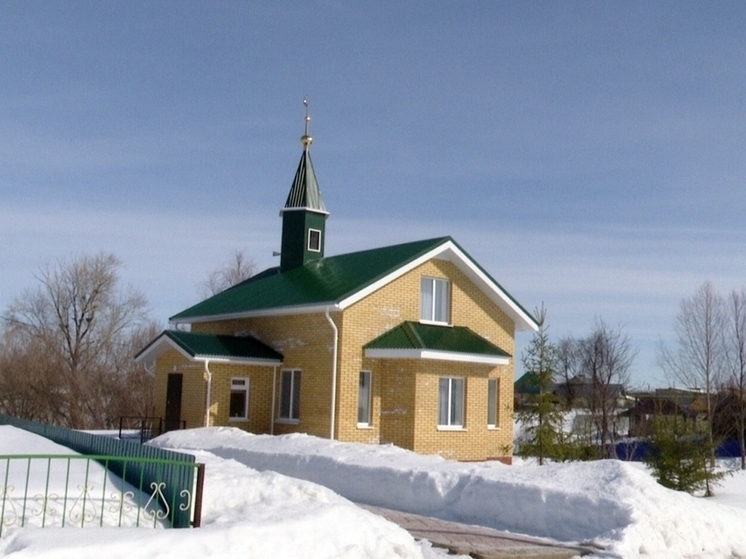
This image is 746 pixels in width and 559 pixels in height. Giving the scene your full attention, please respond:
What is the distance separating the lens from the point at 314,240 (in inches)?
1040

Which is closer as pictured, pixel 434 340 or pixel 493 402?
pixel 434 340

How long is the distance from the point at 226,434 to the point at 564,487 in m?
9.68

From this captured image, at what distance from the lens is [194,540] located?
733 centimetres

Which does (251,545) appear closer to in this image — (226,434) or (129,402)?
(226,434)

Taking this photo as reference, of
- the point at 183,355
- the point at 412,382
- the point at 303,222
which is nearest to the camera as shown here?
the point at 412,382

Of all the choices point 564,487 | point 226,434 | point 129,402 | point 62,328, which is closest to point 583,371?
point 129,402

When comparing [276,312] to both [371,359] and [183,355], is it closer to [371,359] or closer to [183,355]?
[183,355]

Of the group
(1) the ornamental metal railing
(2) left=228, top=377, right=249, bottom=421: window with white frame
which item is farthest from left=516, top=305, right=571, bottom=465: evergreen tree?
(1) the ornamental metal railing

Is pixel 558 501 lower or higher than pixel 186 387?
lower

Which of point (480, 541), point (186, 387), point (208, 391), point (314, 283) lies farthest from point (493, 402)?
point (480, 541)

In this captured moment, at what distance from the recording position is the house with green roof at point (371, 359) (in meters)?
20.5

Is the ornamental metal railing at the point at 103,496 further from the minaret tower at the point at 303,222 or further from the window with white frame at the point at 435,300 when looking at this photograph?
the minaret tower at the point at 303,222

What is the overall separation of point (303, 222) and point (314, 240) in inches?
30.2

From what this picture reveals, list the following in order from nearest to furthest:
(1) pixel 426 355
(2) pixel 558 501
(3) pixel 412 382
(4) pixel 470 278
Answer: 1. (2) pixel 558 501
2. (1) pixel 426 355
3. (3) pixel 412 382
4. (4) pixel 470 278
